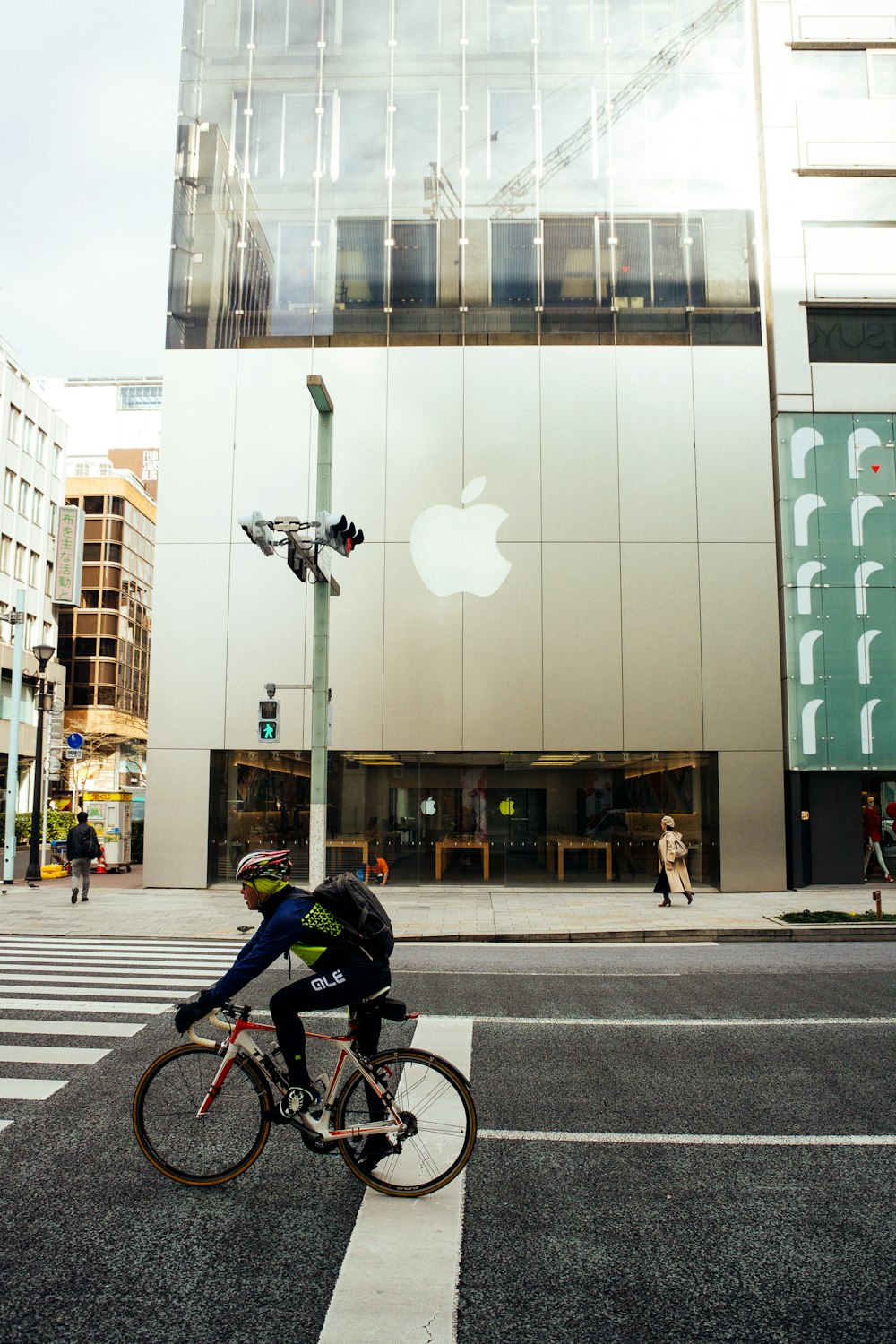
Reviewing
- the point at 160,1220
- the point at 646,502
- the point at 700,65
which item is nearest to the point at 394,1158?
the point at 160,1220

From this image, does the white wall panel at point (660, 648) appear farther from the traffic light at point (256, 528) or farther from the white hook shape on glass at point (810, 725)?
the traffic light at point (256, 528)

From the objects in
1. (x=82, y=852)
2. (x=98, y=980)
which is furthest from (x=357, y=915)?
(x=82, y=852)

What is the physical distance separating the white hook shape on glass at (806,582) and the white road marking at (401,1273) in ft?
64.9

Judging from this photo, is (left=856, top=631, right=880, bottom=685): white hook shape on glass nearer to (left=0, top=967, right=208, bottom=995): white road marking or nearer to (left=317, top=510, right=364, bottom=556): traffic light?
(left=317, top=510, right=364, bottom=556): traffic light

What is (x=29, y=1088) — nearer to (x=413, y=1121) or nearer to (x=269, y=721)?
(x=413, y=1121)

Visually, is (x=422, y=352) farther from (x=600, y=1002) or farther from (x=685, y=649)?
(x=600, y=1002)

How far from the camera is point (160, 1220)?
14.8 ft

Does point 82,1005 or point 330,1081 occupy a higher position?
point 330,1081

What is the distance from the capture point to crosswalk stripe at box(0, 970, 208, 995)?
34.6 feet

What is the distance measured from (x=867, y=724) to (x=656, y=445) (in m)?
8.43

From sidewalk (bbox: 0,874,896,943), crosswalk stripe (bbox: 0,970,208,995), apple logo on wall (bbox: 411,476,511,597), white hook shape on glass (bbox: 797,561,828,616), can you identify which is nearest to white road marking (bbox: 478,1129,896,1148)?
crosswalk stripe (bbox: 0,970,208,995)

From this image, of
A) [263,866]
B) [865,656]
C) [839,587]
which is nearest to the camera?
[263,866]

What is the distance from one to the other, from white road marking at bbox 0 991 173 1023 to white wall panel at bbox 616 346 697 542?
53.9 ft

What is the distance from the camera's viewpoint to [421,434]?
22.8 m
